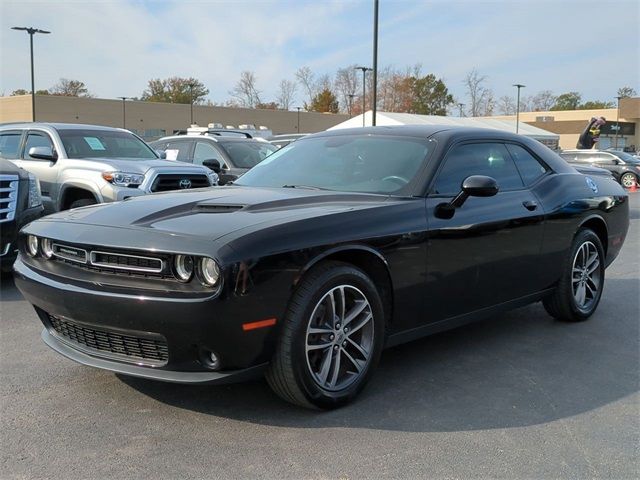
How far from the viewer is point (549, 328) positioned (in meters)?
5.23

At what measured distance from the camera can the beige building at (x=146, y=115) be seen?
167 feet

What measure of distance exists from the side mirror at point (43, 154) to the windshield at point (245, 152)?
3.05 m

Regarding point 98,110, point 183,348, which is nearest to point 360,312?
point 183,348

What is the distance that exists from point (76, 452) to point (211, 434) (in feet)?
2.03

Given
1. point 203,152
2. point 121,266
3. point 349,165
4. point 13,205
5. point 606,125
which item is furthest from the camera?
point 606,125

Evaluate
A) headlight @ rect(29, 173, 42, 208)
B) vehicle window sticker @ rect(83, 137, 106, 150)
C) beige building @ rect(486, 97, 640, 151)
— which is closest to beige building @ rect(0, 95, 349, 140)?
beige building @ rect(486, 97, 640, 151)

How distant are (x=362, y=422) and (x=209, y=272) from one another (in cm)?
113

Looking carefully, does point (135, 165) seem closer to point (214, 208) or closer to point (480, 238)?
point (214, 208)

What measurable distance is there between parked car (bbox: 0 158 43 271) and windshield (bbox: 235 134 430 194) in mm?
2920

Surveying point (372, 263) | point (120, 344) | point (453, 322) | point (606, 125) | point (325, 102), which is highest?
point (325, 102)

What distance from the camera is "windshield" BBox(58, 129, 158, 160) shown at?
343 inches

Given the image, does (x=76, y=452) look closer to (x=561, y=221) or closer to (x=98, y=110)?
(x=561, y=221)

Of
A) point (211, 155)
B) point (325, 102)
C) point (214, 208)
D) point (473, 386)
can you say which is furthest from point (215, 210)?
point (325, 102)

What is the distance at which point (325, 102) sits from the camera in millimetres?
87062
